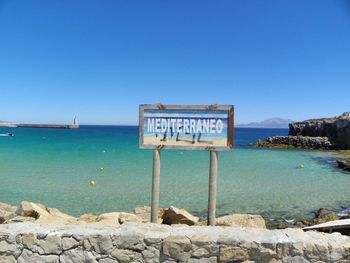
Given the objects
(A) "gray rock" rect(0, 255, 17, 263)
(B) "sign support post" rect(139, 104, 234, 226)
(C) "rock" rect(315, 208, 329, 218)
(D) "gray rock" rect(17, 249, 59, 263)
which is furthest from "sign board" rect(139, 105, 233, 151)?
(C) "rock" rect(315, 208, 329, 218)

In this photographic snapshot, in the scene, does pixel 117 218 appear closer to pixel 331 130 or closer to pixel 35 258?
pixel 35 258

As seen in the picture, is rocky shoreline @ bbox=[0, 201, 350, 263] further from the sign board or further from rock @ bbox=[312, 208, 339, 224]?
rock @ bbox=[312, 208, 339, 224]

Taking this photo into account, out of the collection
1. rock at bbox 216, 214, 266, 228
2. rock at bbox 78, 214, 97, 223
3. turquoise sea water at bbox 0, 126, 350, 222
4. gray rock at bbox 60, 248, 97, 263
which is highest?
gray rock at bbox 60, 248, 97, 263

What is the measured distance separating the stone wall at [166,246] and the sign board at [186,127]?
2.29 meters

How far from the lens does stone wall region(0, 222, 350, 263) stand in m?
5.77

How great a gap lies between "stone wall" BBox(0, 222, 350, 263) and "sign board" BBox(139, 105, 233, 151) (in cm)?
229

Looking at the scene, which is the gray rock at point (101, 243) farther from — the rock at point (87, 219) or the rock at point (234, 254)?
the rock at point (87, 219)

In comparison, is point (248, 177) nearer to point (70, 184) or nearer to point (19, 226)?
point (70, 184)

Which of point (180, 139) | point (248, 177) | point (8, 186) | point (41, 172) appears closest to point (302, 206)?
point (248, 177)

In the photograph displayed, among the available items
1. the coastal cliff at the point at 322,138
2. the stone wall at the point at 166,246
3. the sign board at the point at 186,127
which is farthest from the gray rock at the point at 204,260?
the coastal cliff at the point at 322,138

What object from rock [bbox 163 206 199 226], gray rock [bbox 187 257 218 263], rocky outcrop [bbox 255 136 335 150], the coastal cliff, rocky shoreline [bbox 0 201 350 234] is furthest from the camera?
rocky outcrop [bbox 255 136 335 150]

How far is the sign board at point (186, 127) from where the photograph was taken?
7.82 metres

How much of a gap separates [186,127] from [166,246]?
2.81 m

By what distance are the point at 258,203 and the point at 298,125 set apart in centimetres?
6408
